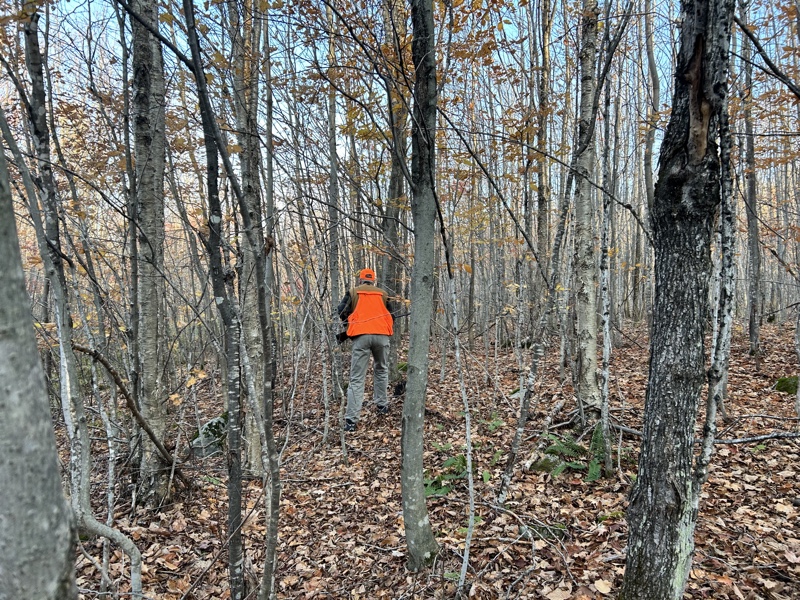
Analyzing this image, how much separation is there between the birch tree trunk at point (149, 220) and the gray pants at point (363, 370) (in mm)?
2680

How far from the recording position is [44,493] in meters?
0.71

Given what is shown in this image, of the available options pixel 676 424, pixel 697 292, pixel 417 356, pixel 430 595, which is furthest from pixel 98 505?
pixel 697 292

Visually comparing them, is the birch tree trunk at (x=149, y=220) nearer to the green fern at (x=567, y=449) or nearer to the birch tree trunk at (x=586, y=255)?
the green fern at (x=567, y=449)

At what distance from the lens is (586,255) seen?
15.3ft

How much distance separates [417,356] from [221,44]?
4.55 meters

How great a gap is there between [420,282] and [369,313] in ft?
12.1

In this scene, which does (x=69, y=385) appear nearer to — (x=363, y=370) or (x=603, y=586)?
(x=603, y=586)

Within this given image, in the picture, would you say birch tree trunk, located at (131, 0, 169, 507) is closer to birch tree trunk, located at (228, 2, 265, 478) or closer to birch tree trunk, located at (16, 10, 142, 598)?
birch tree trunk, located at (228, 2, 265, 478)

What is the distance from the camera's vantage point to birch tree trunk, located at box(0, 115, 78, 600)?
26.5 inches

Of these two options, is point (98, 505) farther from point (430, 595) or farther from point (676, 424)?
point (676, 424)

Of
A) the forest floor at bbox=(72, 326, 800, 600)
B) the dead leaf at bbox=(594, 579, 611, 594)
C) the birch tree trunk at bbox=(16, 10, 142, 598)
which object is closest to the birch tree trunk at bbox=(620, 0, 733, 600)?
the dead leaf at bbox=(594, 579, 611, 594)

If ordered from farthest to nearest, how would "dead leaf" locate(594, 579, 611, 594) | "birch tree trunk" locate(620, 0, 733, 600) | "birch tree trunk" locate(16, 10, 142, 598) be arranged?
"dead leaf" locate(594, 579, 611, 594) < "birch tree trunk" locate(16, 10, 142, 598) < "birch tree trunk" locate(620, 0, 733, 600)

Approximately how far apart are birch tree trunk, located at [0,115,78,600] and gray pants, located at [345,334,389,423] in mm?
5637

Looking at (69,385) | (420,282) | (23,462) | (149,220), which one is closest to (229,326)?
(69,385)
